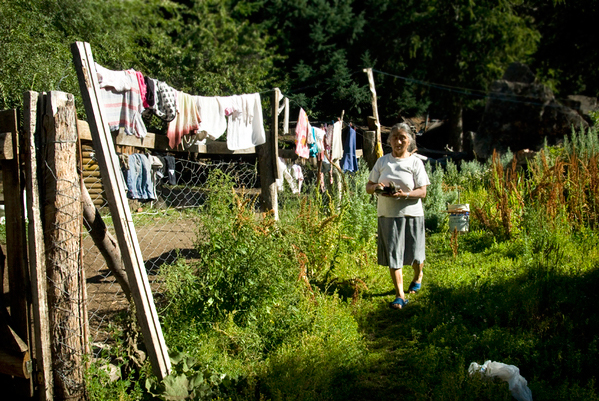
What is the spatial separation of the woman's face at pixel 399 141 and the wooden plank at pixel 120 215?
264 centimetres

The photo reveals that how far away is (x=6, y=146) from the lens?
2.67m

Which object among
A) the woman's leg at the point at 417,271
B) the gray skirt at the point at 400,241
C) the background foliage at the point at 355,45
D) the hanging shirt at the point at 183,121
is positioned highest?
the background foliage at the point at 355,45

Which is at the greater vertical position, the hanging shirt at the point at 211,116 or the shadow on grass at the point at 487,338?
the hanging shirt at the point at 211,116

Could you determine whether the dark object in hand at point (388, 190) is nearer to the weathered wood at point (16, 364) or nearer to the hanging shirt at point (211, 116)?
the hanging shirt at point (211, 116)

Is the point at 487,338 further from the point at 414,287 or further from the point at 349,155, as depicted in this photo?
the point at 349,155

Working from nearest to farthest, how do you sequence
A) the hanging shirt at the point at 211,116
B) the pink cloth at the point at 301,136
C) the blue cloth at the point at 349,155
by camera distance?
the hanging shirt at the point at 211,116
the pink cloth at the point at 301,136
the blue cloth at the point at 349,155

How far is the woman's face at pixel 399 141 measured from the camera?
Answer: 4.58 m

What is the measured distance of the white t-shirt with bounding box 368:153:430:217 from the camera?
456cm

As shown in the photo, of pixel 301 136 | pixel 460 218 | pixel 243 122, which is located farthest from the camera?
pixel 301 136

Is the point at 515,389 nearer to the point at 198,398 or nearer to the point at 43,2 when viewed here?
the point at 198,398

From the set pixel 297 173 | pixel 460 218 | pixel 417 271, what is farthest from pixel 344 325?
pixel 297 173

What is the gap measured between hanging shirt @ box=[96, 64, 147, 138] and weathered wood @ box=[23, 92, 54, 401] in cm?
204

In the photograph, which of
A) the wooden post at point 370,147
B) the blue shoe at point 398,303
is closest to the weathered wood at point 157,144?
the blue shoe at point 398,303

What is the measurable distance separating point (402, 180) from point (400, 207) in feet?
0.84
